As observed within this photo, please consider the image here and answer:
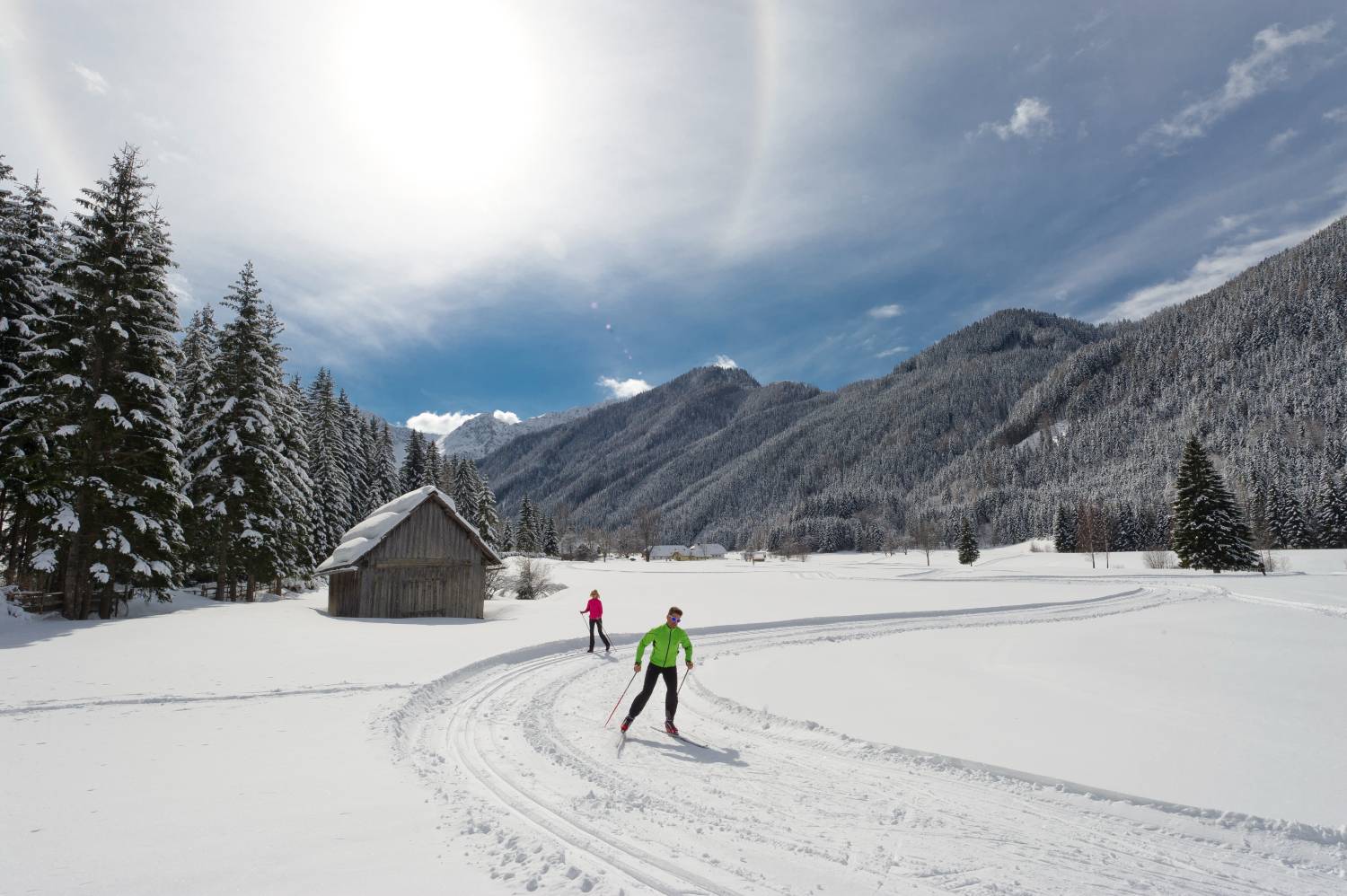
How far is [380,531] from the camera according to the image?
25.8 m

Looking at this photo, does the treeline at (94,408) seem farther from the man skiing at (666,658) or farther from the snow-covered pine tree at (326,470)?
the man skiing at (666,658)

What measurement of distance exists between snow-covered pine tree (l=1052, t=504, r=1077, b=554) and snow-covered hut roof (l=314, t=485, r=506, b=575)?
3900 inches

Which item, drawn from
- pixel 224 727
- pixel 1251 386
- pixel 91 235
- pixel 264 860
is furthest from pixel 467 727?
pixel 1251 386

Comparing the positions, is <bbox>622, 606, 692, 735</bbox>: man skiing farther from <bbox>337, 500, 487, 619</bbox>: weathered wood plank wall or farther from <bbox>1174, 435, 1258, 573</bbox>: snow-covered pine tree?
<bbox>1174, 435, 1258, 573</bbox>: snow-covered pine tree

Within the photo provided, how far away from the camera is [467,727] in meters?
9.75

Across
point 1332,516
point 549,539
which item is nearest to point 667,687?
point 549,539

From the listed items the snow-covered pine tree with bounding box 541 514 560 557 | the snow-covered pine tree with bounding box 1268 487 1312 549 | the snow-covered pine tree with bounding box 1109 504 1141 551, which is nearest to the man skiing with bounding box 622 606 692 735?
the snow-covered pine tree with bounding box 541 514 560 557

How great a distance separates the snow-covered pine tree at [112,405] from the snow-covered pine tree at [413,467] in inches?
1596

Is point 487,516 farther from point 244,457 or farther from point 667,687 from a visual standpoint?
point 667,687

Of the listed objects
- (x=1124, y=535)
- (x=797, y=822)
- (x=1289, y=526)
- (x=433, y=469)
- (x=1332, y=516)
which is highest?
(x=433, y=469)

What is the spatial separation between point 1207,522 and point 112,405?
227ft

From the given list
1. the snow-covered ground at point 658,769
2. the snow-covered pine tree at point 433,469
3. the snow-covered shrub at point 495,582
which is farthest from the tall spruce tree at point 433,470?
the snow-covered ground at point 658,769

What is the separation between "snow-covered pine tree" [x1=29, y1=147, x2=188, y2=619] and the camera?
18875mm

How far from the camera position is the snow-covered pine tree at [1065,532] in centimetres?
9656
